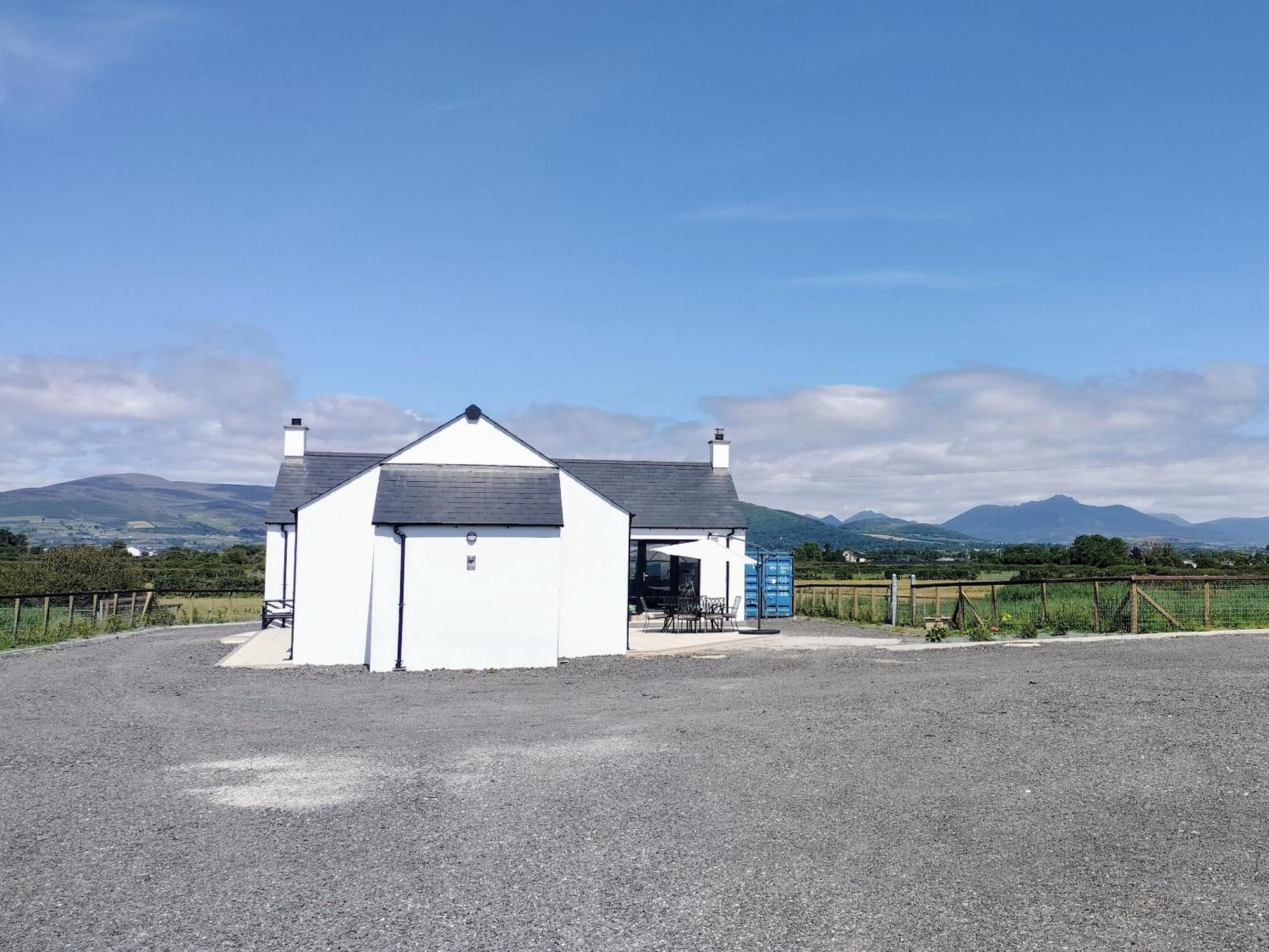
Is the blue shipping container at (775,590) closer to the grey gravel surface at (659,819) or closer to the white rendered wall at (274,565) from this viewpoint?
the white rendered wall at (274,565)

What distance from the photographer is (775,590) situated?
30734mm

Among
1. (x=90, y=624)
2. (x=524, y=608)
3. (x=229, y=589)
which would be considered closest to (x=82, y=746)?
(x=524, y=608)

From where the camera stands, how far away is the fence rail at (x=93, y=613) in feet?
80.8

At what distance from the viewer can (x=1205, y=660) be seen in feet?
52.2

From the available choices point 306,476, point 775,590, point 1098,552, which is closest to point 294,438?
point 306,476

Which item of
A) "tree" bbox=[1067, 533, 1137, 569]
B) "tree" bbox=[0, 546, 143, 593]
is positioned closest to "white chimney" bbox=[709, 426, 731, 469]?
"tree" bbox=[0, 546, 143, 593]

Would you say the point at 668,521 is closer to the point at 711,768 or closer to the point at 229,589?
the point at 711,768

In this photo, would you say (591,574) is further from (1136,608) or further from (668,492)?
(1136,608)

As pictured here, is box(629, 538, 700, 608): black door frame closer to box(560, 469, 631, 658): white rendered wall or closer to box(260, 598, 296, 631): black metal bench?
box(560, 469, 631, 658): white rendered wall

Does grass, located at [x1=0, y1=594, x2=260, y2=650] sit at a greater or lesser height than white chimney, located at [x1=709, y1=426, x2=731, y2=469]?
lesser

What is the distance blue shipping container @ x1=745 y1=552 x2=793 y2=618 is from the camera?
30.6 m

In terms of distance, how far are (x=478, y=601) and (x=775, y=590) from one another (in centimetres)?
1368

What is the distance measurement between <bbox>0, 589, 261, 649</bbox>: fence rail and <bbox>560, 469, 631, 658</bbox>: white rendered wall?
12343 millimetres

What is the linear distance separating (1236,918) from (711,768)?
15.2ft
